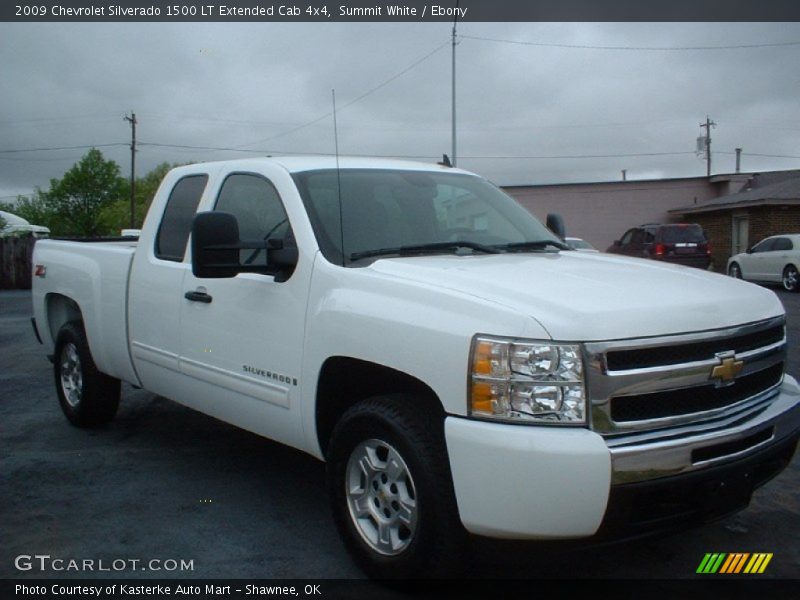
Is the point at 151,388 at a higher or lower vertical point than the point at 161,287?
lower

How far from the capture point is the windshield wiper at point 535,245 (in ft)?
15.1

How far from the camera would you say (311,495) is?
4977 millimetres

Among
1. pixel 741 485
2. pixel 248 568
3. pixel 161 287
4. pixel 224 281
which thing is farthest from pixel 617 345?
pixel 161 287

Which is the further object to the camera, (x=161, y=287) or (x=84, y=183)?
(x=84, y=183)

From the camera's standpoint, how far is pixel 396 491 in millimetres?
3521

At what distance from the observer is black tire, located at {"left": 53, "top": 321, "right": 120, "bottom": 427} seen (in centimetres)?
625

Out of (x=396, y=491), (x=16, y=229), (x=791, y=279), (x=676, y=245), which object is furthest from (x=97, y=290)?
(x=16, y=229)

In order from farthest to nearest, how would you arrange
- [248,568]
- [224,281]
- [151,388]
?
[151,388]
[224,281]
[248,568]

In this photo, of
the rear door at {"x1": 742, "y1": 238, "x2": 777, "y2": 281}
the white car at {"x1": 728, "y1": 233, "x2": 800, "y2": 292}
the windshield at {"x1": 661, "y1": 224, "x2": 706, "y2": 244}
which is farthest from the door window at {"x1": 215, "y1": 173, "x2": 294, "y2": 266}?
the rear door at {"x1": 742, "y1": 238, "x2": 777, "y2": 281}

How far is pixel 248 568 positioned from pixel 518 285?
1798 millimetres

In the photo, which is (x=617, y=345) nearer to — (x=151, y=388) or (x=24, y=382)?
(x=151, y=388)

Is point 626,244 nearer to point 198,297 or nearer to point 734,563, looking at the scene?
point 198,297

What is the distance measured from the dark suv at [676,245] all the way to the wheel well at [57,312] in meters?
17.7

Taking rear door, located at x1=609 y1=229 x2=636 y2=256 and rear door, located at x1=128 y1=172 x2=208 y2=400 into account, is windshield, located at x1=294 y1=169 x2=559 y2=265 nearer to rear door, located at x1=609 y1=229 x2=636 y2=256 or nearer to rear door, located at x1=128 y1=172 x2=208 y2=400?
rear door, located at x1=128 y1=172 x2=208 y2=400
